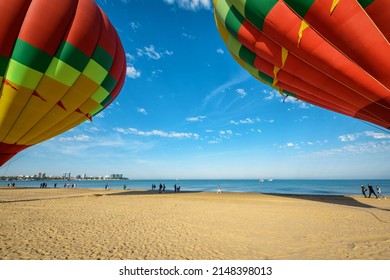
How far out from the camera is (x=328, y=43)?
6.92 m

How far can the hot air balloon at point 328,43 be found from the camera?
6113mm

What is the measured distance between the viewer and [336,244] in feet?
20.5

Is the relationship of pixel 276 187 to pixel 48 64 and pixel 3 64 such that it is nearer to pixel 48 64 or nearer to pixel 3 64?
pixel 48 64

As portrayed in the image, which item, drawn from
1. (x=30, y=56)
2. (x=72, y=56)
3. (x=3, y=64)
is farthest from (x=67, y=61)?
(x=3, y=64)

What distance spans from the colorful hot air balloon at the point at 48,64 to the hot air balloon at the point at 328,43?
660 centimetres

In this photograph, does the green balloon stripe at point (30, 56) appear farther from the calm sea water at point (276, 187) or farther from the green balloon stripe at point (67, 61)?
the calm sea water at point (276, 187)

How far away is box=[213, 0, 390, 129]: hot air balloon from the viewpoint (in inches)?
241

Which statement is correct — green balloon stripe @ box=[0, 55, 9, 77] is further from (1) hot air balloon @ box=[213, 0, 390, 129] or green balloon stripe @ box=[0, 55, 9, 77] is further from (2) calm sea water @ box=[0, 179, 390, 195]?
(2) calm sea water @ box=[0, 179, 390, 195]

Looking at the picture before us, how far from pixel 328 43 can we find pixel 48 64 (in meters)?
11.8

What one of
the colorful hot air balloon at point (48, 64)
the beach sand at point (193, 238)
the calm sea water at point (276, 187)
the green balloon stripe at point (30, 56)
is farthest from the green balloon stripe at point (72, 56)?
the calm sea water at point (276, 187)

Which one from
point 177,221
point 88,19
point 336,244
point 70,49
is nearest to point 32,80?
point 70,49

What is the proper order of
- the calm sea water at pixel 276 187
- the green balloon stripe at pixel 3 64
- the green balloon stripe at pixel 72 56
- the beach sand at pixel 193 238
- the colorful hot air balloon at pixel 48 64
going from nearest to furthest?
the beach sand at pixel 193 238
the green balloon stripe at pixel 3 64
the colorful hot air balloon at pixel 48 64
the green balloon stripe at pixel 72 56
the calm sea water at pixel 276 187

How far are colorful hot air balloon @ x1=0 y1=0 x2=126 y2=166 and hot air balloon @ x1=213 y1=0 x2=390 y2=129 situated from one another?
6.60 meters
